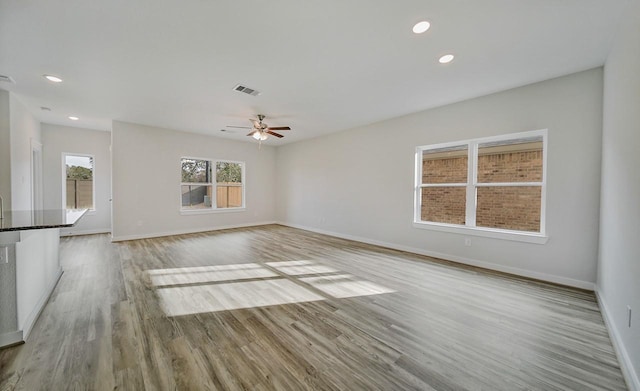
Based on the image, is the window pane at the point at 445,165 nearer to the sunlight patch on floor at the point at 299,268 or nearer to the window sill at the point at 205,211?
the sunlight patch on floor at the point at 299,268

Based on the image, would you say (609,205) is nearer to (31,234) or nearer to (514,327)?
(514,327)

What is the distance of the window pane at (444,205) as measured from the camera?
167 inches

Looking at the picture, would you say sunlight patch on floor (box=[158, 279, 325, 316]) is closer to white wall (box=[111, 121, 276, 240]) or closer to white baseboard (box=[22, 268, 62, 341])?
white baseboard (box=[22, 268, 62, 341])

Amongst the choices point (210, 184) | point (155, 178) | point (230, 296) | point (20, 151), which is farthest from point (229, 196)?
point (230, 296)

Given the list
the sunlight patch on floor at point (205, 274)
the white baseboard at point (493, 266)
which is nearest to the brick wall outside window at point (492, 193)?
the white baseboard at point (493, 266)

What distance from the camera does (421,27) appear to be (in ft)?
7.38

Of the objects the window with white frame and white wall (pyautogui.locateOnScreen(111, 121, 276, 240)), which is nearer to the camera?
the window with white frame

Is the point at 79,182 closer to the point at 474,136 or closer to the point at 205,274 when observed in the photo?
the point at 205,274

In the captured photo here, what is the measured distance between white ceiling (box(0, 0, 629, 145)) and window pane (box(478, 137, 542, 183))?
0.88 meters

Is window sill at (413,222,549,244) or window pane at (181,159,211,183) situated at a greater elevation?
window pane at (181,159,211,183)

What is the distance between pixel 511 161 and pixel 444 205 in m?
1.21

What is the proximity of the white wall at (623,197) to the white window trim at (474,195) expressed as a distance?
2.24 feet

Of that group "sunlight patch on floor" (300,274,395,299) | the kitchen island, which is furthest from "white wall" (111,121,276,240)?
"sunlight patch on floor" (300,274,395,299)

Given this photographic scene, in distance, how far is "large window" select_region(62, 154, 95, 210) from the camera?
6.01m
